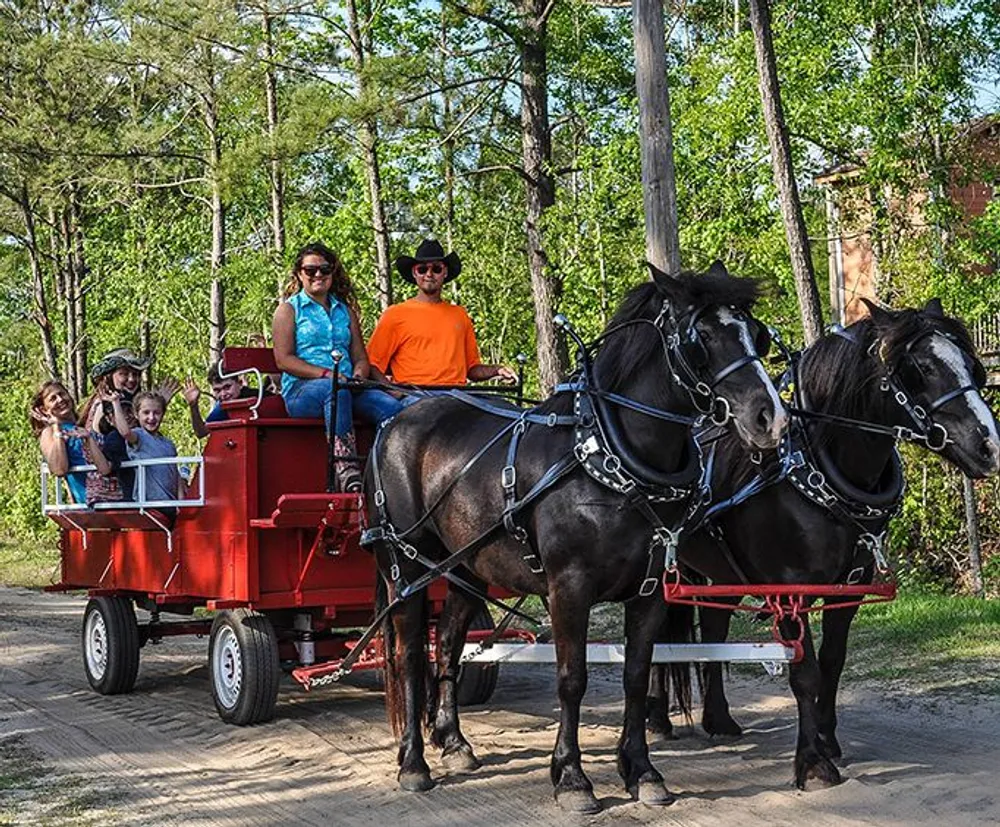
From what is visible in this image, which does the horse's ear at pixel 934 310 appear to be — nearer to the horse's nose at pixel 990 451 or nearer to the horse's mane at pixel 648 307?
the horse's nose at pixel 990 451

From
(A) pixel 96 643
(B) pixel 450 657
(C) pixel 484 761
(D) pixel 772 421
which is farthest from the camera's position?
(A) pixel 96 643

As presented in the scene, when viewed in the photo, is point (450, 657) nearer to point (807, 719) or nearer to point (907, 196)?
point (807, 719)

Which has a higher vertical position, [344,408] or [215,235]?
[215,235]

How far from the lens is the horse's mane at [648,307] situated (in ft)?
19.0

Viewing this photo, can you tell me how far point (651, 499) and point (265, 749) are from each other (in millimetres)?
2847

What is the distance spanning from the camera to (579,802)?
19.2 ft

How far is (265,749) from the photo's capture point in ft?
24.5

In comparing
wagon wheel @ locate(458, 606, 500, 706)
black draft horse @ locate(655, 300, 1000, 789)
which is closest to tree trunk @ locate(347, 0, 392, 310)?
wagon wheel @ locate(458, 606, 500, 706)

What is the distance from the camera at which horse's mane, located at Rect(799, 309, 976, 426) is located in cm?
618

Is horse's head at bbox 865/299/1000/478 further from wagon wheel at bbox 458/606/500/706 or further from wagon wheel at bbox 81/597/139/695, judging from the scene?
wagon wheel at bbox 81/597/139/695

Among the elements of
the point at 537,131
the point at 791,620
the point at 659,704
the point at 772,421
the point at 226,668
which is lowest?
the point at 659,704

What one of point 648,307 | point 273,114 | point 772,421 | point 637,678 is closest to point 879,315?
point 648,307

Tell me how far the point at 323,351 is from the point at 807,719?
3368 mm

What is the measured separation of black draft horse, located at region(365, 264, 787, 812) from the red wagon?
1095mm
